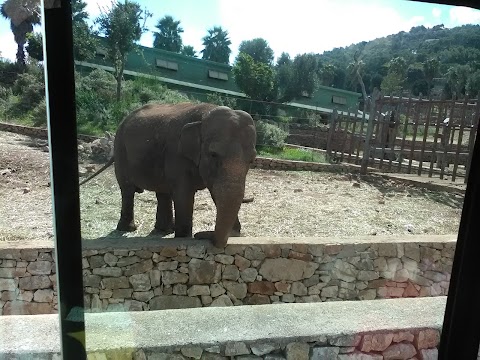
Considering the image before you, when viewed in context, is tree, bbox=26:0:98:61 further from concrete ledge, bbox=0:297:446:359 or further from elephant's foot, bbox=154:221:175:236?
elephant's foot, bbox=154:221:175:236

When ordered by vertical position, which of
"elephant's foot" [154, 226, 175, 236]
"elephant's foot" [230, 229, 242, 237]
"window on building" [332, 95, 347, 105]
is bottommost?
"elephant's foot" [230, 229, 242, 237]

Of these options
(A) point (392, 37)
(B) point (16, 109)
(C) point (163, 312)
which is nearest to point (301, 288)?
(C) point (163, 312)

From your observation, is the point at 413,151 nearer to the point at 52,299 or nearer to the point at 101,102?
the point at 101,102

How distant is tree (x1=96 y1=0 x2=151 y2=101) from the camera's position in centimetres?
198

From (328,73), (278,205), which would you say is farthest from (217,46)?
(278,205)

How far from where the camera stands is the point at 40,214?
8.71ft

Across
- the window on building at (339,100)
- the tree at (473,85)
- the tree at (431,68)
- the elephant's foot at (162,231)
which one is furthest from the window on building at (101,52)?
the tree at (473,85)

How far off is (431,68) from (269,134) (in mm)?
1107

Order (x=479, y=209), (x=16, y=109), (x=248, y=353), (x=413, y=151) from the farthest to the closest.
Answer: (x=413, y=151)
(x=16, y=109)
(x=248, y=353)
(x=479, y=209)

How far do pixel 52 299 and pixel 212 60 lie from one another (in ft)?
5.01

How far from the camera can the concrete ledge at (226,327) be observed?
4.94 feet

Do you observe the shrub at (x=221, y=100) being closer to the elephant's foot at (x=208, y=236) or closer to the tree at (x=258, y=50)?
the tree at (x=258, y=50)

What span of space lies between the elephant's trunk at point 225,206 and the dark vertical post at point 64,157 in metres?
1.67

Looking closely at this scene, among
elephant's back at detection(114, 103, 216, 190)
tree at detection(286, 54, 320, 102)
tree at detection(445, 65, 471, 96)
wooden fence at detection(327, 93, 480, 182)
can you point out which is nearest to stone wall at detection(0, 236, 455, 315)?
elephant's back at detection(114, 103, 216, 190)
